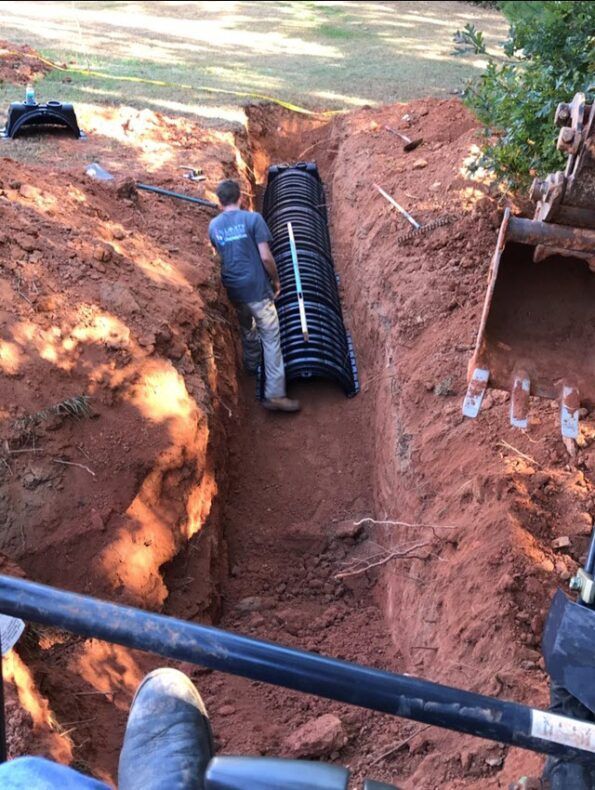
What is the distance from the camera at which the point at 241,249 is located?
23.5 ft

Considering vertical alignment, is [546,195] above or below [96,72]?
above

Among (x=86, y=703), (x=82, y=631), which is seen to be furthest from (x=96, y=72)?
(x=82, y=631)

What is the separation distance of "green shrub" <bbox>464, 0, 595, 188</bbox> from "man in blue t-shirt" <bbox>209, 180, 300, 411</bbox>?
221cm

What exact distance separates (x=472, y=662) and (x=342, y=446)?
133 inches

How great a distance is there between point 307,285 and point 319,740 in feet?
17.7

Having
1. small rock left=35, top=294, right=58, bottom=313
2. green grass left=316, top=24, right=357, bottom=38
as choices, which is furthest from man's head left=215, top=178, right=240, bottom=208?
green grass left=316, top=24, right=357, bottom=38

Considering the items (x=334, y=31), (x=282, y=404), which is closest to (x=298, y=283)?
(x=282, y=404)

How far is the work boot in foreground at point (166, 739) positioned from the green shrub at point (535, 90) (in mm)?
4053

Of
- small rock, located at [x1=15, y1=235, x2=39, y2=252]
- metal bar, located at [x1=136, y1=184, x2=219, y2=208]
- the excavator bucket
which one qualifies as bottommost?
metal bar, located at [x1=136, y1=184, x2=219, y2=208]

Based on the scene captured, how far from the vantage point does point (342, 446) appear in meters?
7.10

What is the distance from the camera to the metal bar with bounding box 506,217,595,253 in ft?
9.67

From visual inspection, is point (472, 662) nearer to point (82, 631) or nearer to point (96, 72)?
point (82, 631)

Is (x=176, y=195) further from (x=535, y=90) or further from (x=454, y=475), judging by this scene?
(x=454, y=475)

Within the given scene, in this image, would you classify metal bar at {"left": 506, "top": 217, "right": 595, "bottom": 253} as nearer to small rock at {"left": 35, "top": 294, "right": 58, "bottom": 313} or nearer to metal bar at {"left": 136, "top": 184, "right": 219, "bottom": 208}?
small rock at {"left": 35, "top": 294, "right": 58, "bottom": 313}
